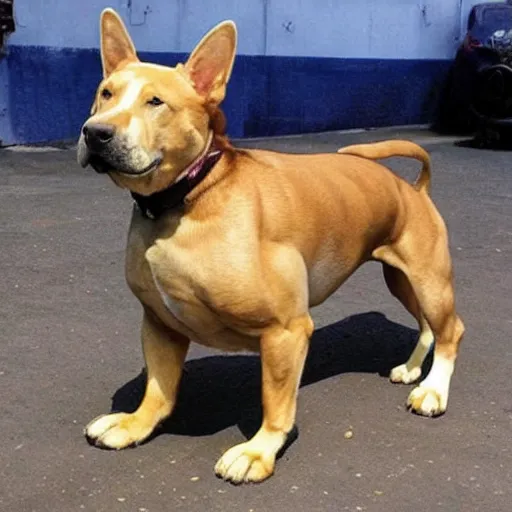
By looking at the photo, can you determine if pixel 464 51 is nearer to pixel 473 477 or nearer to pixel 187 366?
pixel 187 366

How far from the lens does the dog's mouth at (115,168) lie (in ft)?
12.0

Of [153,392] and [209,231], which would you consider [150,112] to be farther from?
[153,392]

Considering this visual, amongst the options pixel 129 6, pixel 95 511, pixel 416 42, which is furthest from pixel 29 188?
pixel 416 42

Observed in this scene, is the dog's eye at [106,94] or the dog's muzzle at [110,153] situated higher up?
the dog's eye at [106,94]

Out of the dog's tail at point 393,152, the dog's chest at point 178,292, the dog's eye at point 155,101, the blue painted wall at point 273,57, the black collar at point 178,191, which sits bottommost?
the blue painted wall at point 273,57

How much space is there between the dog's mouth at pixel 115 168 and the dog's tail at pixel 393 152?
154cm

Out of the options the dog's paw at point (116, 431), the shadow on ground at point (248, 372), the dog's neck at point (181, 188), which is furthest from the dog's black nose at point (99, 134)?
the shadow on ground at point (248, 372)

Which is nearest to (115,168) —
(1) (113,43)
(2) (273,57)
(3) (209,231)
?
(3) (209,231)

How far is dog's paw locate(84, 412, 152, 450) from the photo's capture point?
166 inches

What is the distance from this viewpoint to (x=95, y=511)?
→ 3.72 meters

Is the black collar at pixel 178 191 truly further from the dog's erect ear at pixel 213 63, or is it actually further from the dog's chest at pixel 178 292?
the dog's erect ear at pixel 213 63

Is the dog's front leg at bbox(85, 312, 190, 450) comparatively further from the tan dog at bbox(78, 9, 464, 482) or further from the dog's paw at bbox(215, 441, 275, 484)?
the dog's paw at bbox(215, 441, 275, 484)

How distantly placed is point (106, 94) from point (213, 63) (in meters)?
0.42

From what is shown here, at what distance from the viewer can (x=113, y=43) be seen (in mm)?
4145
